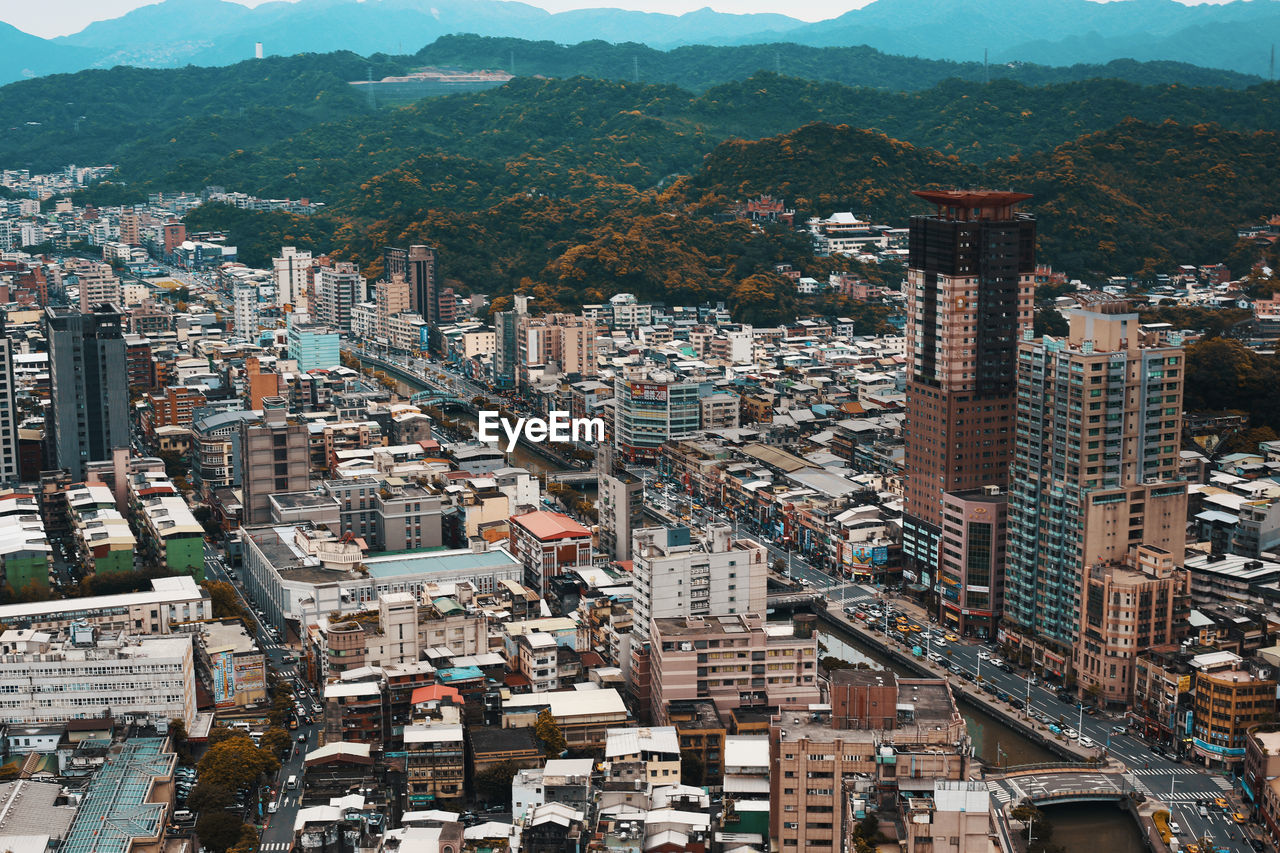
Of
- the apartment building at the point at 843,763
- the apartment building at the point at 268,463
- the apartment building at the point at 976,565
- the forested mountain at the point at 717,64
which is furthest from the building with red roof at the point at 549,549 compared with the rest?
the forested mountain at the point at 717,64

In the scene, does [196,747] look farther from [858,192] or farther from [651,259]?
[858,192]

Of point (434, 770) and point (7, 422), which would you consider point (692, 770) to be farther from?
point (7, 422)

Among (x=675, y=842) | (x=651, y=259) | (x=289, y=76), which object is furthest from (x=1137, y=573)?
(x=289, y=76)

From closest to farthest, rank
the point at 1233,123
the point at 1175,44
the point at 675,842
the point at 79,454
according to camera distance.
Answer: the point at 675,842
the point at 79,454
the point at 1233,123
the point at 1175,44

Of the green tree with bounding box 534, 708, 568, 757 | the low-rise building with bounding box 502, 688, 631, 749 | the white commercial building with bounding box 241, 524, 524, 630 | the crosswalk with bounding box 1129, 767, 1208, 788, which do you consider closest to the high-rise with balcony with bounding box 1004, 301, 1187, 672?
the crosswalk with bounding box 1129, 767, 1208, 788
